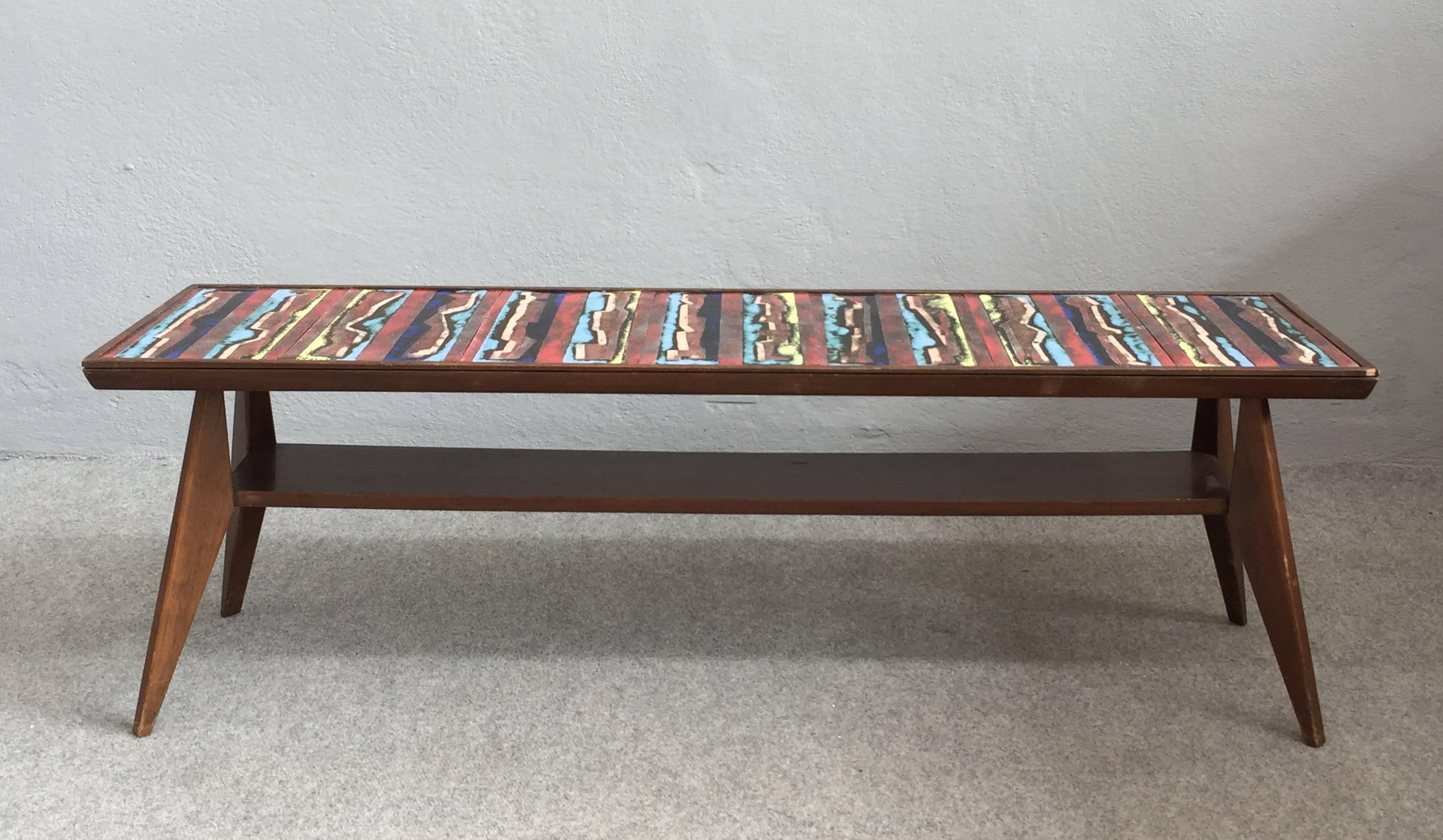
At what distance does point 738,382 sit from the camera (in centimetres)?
163

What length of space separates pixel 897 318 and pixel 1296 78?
1155mm

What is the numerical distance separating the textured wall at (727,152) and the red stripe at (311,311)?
58 centimetres

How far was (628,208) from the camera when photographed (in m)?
2.51

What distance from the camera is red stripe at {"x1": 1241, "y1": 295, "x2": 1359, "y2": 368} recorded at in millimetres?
1673

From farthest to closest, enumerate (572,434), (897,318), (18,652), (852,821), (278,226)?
1. (572,434)
2. (278,226)
3. (18,652)
4. (897,318)
5. (852,821)

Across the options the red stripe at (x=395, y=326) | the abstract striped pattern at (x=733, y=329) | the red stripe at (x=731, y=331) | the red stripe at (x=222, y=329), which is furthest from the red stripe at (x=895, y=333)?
the red stripe at (x=222, y=329)

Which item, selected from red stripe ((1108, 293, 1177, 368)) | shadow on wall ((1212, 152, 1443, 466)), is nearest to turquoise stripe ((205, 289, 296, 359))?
red stripe ((1108, 293, 1177, 368))

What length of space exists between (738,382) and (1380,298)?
5.46 ft

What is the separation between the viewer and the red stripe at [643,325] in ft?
5.49

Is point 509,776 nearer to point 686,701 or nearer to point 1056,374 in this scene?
point 686,701

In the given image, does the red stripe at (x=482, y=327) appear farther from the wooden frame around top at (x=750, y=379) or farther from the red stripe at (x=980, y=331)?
the red stripe at (x=980, y=331)

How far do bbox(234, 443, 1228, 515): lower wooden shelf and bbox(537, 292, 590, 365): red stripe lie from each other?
0.24 m

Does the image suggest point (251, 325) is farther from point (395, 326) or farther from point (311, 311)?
point (395, 326)

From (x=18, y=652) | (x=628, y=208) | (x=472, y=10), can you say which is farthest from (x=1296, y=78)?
(x=18, y=652)
